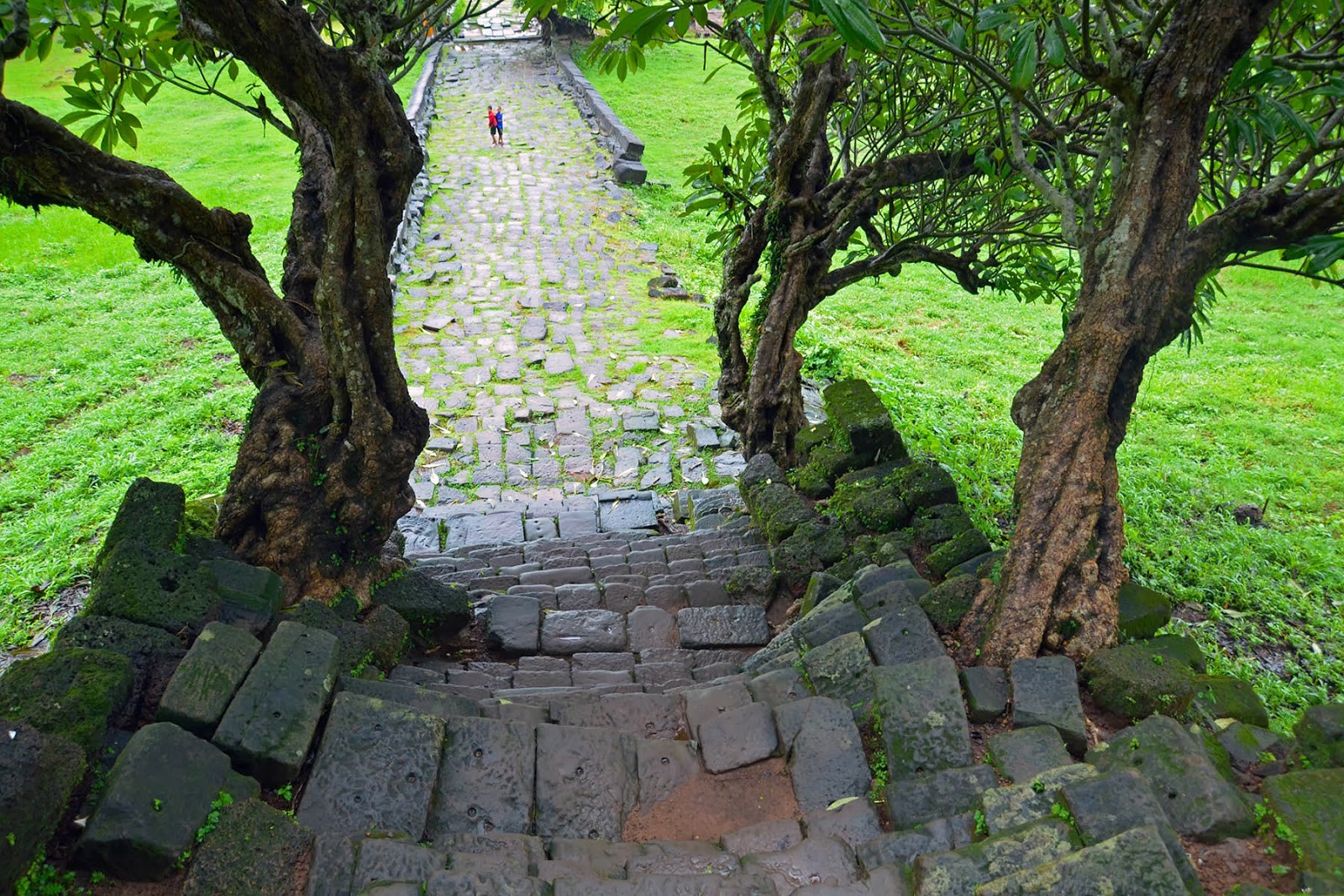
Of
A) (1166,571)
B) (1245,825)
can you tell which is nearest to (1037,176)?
(1245,825)

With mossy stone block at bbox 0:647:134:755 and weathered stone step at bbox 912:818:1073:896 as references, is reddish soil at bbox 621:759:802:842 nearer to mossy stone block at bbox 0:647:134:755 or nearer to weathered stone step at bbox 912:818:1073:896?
weathered stone step at bbox 912:818:1073:896

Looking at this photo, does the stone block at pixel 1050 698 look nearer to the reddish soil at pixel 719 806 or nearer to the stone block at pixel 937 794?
the stone block at pixel 937 794

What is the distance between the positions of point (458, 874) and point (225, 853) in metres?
0.67

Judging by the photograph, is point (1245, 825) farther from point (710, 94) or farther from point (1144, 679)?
point (710, 94)

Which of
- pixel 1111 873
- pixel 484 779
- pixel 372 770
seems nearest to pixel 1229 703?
pixel 1111 873

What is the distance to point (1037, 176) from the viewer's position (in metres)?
4.47

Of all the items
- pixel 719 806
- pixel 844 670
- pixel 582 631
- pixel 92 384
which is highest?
pixel 844 670

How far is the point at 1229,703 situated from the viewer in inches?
130

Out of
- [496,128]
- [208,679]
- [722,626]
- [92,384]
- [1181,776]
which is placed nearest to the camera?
[1181,776]

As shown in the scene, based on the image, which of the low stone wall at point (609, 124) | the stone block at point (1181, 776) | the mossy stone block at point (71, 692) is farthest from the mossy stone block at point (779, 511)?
the low stone wall at point (609, 124)

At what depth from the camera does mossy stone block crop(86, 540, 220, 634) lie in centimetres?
347

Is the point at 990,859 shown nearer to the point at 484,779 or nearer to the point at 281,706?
the point at 484,779

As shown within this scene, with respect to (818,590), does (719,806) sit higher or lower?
higher

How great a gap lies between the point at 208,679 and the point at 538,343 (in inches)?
319
